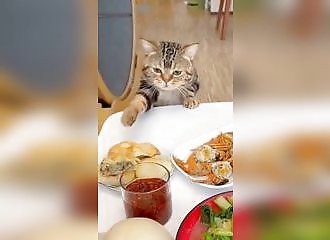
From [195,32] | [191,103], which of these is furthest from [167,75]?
[195,32]

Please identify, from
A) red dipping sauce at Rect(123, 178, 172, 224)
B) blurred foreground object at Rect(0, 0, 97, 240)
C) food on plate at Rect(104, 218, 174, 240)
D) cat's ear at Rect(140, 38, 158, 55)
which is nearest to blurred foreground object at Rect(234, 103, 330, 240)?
blurred foreground object at Rect(0, 0, 97, 240)

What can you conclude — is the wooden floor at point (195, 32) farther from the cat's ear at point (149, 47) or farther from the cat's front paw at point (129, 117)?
the cat's front paw at point (129, 117)

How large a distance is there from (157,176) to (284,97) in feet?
1.85

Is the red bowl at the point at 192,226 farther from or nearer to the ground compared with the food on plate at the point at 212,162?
nearer to the ground

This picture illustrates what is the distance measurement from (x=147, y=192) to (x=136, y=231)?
0.16 meters

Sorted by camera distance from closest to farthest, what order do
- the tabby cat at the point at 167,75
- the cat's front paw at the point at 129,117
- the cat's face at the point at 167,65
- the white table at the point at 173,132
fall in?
the white table at the point at 173,132, the cat's front paw at the point at 129,117, the tabby cat at the point at 167,75, the cat's face at the point at 167,65

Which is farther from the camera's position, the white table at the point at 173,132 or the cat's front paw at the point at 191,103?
the cat's front paw at the point at 191,103

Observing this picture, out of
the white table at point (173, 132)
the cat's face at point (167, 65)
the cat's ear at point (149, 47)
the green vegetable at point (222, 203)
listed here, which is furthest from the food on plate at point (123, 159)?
the cat's ear at point (149, 47)

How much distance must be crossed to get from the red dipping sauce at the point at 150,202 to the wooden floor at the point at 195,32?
1.66 metres

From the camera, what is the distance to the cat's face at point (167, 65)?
150 cm

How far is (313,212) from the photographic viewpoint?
34cm

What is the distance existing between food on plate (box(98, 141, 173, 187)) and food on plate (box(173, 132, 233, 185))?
1.5 inches

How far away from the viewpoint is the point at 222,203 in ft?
2.57

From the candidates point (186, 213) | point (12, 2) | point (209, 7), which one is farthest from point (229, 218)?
point (209, 7)
